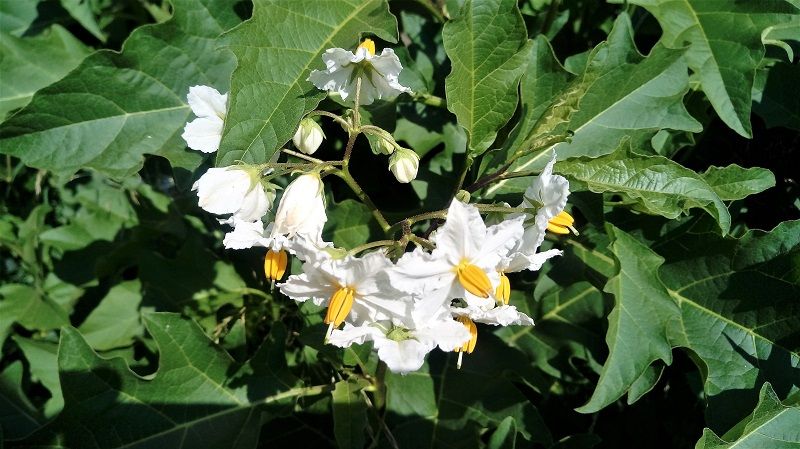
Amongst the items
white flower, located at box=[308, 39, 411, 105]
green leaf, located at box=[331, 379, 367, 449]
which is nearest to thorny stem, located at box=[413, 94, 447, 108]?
white flower, located at box=[308, 39, 411, 105]

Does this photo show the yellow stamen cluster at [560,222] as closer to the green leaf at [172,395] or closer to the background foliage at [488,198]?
the background foliage at [488,198]

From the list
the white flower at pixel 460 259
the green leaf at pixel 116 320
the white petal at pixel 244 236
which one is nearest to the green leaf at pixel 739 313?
the white flower at pixel 460 259

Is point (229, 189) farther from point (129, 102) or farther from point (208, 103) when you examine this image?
point (129, 102)

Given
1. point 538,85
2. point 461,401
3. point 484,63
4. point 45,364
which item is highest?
point 484,63

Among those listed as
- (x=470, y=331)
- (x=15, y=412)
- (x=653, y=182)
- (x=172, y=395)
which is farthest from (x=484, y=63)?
(x=15, y=412)

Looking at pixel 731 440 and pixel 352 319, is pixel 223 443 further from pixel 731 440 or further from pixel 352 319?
pixel 731 440

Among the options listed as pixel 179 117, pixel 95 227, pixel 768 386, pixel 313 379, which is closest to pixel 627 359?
pixel 768 386
